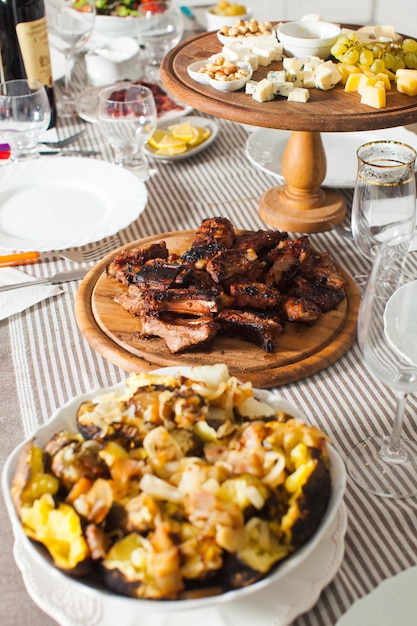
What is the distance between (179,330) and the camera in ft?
4.26

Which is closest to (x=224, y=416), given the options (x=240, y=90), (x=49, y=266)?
(x=49, y=266)

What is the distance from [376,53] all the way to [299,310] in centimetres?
79

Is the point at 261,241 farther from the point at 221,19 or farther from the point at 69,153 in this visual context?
the point at 221,19

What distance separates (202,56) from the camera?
1868 millimetres

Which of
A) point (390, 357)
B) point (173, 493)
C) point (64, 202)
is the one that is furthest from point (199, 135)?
point (173, 493)

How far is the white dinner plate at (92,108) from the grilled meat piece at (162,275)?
1.01m

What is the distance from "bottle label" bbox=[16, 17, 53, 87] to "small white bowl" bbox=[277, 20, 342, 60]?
0.70 metres

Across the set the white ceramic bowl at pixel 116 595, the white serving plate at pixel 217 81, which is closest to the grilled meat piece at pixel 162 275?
the white ceramic bowl at pixel 116 595

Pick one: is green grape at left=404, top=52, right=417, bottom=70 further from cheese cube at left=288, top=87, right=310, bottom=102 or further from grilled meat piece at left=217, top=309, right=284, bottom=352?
grilled meat piece at left=217, top=309, right=284, bottom=352

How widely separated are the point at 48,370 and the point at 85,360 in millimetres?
72

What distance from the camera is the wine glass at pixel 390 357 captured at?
951 mm

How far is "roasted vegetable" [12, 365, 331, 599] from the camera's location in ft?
2.54

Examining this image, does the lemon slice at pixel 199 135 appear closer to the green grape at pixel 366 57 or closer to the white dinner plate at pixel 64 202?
the white dinner plate at pixel 64 202

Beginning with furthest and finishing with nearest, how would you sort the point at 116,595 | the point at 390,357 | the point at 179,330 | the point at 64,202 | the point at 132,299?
the point at 64,202 → the point at 132,299 → the point at 179,330 → the point at 390,357 → the point at 116,595
